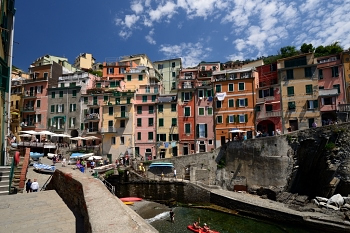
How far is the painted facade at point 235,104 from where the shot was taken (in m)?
38.8

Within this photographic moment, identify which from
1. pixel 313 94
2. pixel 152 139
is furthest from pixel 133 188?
pixel 313 94

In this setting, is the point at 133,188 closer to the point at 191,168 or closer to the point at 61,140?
the point at 191,168

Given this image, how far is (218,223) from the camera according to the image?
905 inches

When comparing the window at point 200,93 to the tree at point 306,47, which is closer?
the window at point 200,93

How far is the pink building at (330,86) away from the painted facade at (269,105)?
19.6 ft

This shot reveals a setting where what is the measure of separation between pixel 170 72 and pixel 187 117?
70.6ft

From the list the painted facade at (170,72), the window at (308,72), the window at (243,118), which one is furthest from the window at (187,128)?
the window at (308,72)

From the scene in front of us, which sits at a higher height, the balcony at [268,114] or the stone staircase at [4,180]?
the balcony at [268,114]

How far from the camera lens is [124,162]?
37156 millimetres

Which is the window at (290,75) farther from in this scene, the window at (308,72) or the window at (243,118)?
the window at (243,118)

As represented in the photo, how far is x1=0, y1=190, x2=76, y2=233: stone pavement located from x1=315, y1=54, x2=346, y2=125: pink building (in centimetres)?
3631

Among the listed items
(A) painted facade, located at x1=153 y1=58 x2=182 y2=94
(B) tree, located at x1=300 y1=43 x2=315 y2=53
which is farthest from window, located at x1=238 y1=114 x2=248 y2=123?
(A) painted facade, located at x1=153 y1=58 x2=182 y2=94

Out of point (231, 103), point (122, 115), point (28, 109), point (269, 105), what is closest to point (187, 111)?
point (231, 103)

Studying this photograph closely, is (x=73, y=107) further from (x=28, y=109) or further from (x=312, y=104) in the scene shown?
(x=312, y=104)
